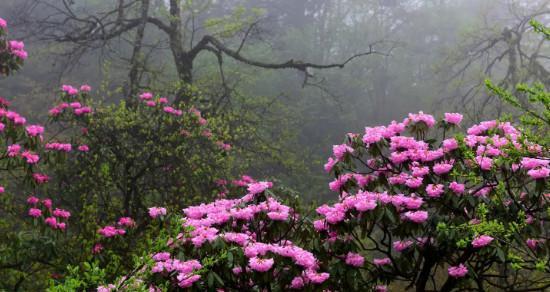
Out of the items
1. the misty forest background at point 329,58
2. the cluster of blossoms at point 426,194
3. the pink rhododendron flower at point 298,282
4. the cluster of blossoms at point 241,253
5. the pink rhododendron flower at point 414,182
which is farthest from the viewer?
the misty forest background at point 329,58

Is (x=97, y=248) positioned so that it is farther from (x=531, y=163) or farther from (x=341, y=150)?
(x=531, y=163)

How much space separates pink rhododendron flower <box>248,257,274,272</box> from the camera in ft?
8.92

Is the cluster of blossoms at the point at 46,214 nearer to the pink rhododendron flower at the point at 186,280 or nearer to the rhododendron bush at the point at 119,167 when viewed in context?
the rhododendron bush at the point at 119,167

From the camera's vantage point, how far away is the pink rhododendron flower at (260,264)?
8.92ft

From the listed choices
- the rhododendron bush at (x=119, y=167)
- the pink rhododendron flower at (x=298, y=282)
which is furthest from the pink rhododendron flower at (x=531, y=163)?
the rhododendron bush at (x=119, y=167)

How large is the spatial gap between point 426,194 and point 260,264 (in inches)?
54.0

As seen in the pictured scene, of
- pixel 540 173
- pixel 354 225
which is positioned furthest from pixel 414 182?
pixel 540 173

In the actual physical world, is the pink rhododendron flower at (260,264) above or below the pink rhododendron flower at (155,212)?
below

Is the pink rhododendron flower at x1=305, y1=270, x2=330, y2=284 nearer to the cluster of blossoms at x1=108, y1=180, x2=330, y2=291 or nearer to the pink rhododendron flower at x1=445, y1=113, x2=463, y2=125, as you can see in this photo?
the cluster of blossoms at x1=108, y1=180, x2=330, y2=291

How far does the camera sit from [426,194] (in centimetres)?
348

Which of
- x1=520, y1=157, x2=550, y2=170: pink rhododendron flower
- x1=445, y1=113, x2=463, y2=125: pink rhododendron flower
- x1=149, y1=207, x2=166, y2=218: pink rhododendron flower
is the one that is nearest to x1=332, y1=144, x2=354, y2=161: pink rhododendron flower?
x1=445, y1=113, x2=463, y2=125: pink rhododendron flower

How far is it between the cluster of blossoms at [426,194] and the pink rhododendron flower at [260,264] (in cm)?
68

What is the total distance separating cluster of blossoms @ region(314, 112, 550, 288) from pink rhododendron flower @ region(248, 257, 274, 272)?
68 cm

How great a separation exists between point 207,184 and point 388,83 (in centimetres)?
1747
